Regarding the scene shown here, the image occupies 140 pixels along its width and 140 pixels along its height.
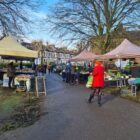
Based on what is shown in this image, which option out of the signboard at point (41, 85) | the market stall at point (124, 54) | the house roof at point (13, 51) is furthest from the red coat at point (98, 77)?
the house roof at point (13, 51)

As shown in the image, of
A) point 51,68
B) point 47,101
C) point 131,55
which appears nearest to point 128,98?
point 47,101

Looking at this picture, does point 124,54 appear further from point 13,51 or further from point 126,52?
point 13,51

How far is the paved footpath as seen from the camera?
8.86 metres

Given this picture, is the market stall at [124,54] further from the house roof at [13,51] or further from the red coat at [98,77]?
the red coat at [98,77]

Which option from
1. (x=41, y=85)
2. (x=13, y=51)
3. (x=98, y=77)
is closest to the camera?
(x=98, y=77)

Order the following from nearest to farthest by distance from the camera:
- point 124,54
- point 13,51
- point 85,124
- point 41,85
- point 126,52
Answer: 1. point 85,124
2. point 41,85
3. point 13,51
4. point 124,54
5. point 126,52

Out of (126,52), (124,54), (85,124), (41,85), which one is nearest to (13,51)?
(41,85)

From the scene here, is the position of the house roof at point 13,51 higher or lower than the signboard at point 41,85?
higher

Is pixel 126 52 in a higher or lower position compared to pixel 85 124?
higher

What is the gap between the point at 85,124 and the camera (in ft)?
33.9

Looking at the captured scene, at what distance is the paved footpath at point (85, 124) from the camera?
886 centimetres

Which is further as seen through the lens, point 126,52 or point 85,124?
point 126,52

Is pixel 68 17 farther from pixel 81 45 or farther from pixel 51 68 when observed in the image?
pixel 51 68

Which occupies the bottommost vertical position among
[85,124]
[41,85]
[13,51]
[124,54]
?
[85,124]
